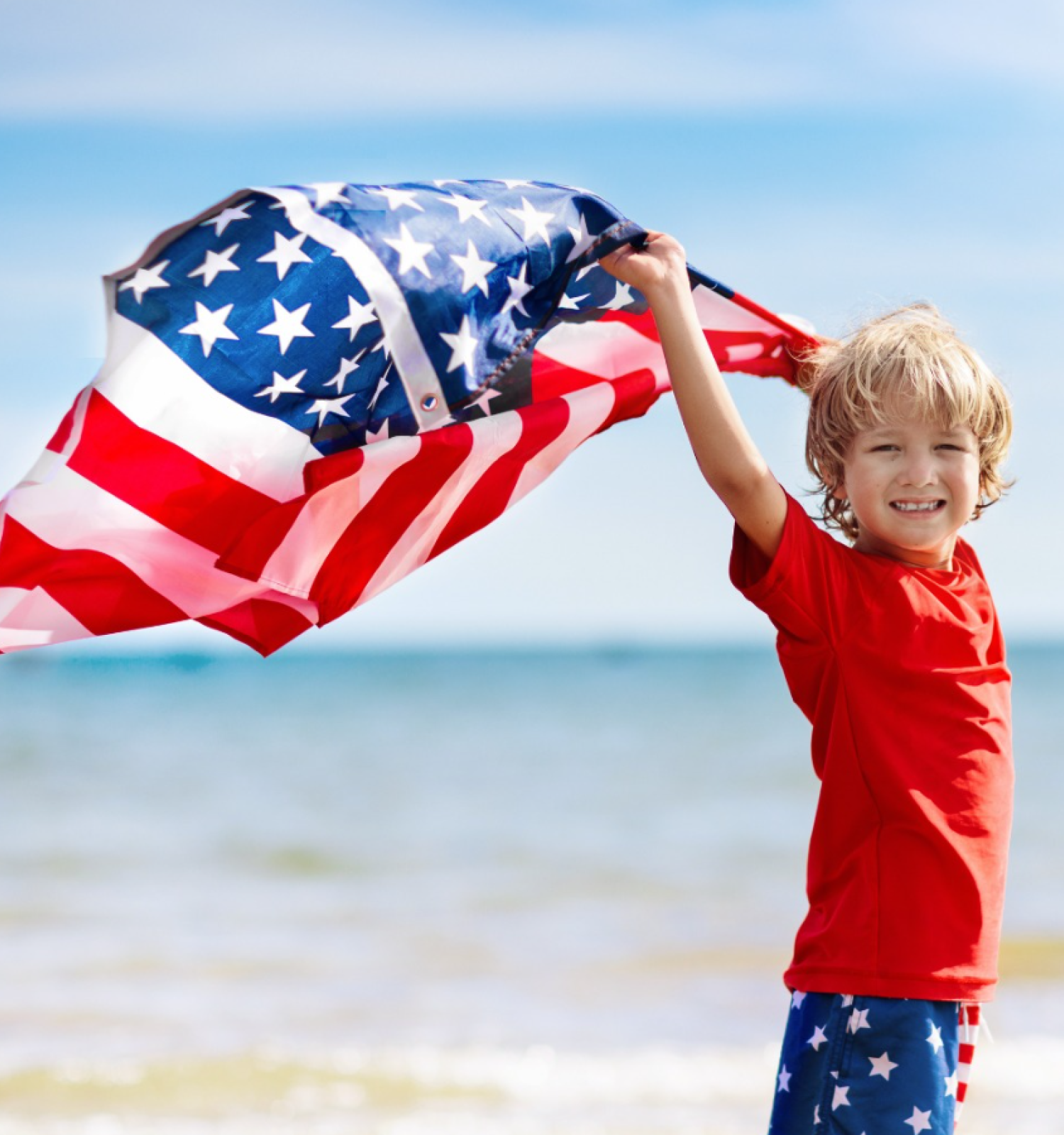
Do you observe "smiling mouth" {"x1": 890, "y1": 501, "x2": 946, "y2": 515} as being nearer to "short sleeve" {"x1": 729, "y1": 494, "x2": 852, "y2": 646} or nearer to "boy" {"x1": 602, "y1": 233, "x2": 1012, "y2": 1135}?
"boy" {"x1": 602, "y1": 233, "x2": 1012, "y2": 1135}

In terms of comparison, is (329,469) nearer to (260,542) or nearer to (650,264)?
(260,542)

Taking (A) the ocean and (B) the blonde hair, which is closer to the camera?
(B) the blonde hair

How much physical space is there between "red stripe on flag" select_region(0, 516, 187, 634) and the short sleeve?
0.91 meters

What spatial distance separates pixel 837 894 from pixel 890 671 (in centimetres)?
36

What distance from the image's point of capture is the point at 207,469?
91.7 inches

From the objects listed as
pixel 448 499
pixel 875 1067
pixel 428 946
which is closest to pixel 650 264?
pixel 448 499

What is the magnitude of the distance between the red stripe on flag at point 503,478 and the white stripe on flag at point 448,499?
1cm

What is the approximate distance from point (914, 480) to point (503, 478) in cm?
71

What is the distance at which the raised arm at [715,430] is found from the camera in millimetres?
2268

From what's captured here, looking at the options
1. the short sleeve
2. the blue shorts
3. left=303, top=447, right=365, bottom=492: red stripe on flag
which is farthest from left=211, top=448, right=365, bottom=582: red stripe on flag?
the blue shorts

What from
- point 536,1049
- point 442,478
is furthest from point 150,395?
point 536,1049

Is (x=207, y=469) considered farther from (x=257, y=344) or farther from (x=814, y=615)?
(x=814, y=615)

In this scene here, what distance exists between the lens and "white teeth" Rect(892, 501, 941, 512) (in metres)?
2.44

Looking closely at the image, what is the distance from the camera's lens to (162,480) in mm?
2314
